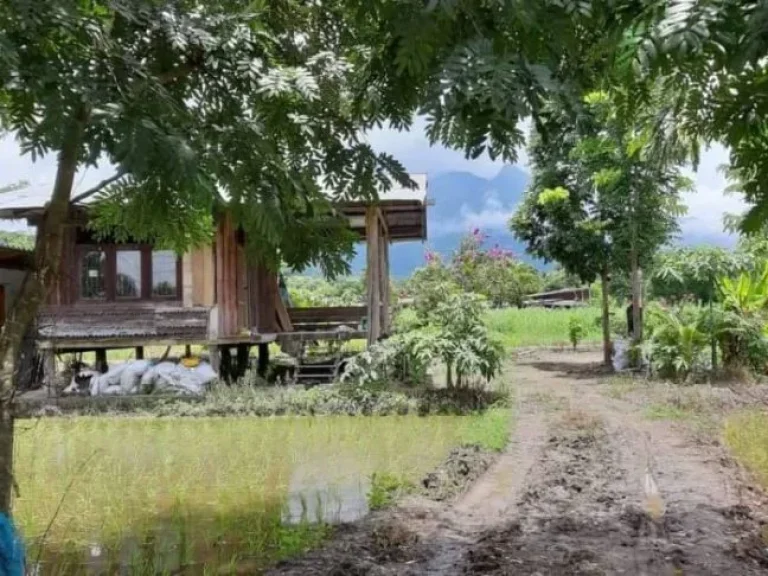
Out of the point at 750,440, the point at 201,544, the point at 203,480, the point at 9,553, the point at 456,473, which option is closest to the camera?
the point at 9,553

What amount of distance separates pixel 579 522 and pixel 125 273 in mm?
11390

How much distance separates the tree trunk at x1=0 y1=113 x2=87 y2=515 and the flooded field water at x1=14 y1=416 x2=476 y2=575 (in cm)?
99

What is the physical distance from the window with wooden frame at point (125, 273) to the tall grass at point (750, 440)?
32.3ft

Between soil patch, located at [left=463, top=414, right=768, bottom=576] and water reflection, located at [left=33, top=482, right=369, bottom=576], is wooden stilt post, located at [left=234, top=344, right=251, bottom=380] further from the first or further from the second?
soil patch, located at [left=463, top=414, right=768, bottom=576]

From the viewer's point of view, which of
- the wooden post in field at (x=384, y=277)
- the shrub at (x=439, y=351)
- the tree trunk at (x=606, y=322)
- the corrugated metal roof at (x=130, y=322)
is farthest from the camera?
the tree trunk at (x=606, y=322)

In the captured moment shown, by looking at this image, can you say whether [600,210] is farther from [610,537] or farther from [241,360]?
[610,537]

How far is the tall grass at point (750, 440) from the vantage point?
7676 millimetres

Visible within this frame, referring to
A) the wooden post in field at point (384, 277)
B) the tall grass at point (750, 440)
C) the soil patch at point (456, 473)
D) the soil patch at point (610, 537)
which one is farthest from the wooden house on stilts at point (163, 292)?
the soil patch at point (610, 537)

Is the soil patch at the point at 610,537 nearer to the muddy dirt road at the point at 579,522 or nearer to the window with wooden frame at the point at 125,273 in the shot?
the muddy dirt road at the point at 579,522

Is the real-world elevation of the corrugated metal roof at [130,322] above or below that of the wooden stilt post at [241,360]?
above

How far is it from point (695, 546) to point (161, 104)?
4.40m

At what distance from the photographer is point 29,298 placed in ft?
10.9

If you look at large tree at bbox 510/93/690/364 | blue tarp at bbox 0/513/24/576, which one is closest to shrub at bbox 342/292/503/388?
large tree at bbox 510/93/690/364

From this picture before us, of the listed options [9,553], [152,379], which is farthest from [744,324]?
[9,553]
